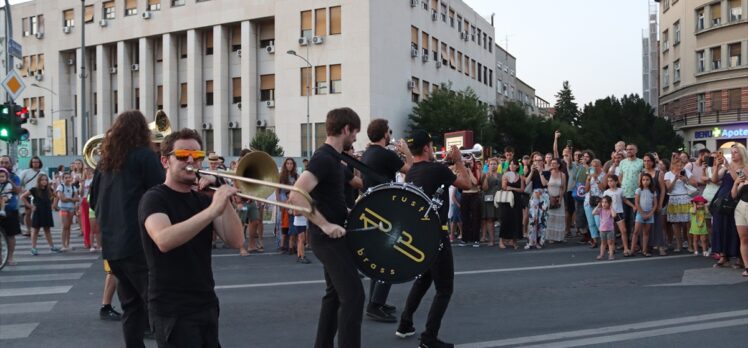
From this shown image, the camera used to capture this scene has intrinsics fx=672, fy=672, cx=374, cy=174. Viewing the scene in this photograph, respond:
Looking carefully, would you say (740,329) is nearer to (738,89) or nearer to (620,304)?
(620,304)

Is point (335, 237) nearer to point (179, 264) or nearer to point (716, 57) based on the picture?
point (179, 264)

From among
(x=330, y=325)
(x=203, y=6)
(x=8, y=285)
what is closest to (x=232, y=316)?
(x=330, y=325)

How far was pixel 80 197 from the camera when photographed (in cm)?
1451

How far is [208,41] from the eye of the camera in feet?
150

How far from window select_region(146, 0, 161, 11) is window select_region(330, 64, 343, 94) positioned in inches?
565

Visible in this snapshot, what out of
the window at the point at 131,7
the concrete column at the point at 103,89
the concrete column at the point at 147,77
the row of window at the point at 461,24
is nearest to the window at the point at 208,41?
the concrete column at the point at 147,77

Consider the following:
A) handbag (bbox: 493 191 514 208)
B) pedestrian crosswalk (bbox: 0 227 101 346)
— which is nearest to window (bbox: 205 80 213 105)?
pedestrian crosswalk (bbox: 0 227 101 346)

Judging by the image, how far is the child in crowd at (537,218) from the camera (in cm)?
1358

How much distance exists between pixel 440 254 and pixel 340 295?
126 centimetres

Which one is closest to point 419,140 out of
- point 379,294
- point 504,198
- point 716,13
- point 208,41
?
point 379,294

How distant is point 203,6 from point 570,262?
38099mm

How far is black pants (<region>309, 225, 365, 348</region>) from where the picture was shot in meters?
4.62

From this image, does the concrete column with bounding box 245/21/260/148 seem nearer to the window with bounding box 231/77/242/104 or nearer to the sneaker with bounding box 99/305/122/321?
the window with bounding box 231/77/242/104

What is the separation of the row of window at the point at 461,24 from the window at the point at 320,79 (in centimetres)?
928
